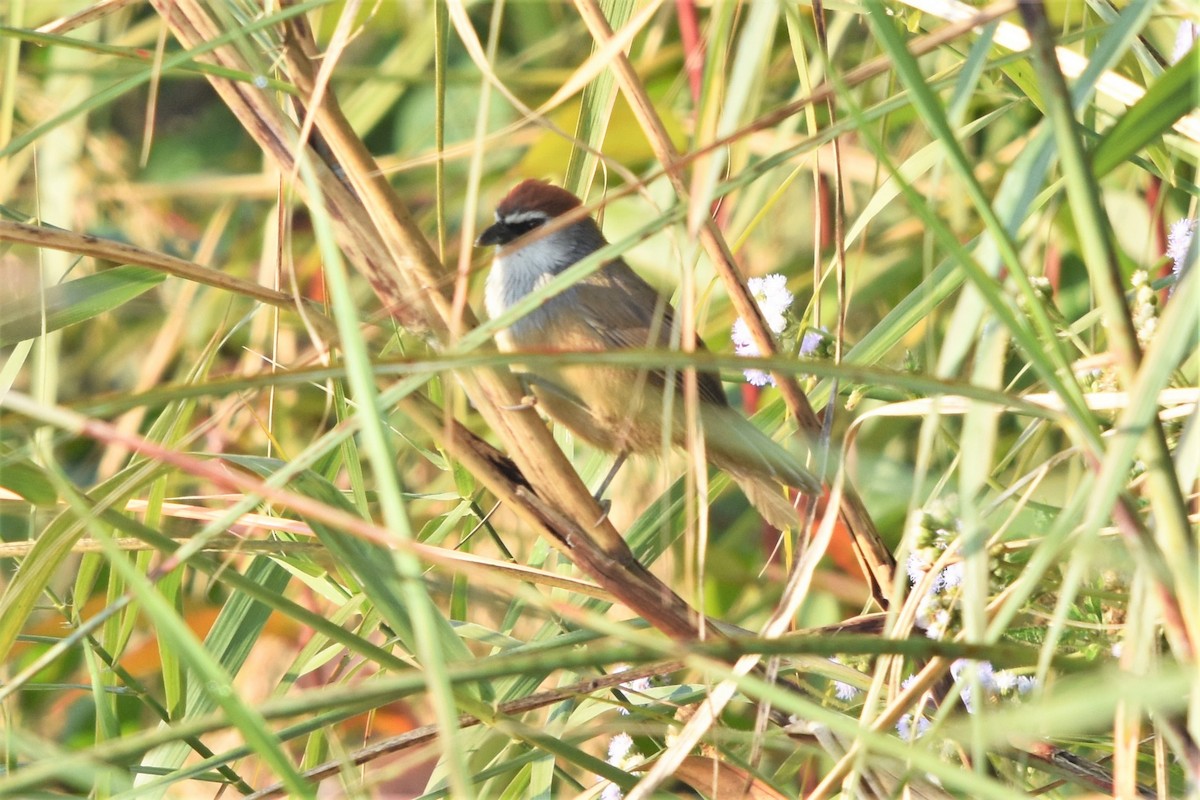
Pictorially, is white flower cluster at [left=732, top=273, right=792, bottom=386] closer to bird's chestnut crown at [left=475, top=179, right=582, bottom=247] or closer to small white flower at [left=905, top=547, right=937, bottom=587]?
small white flower at [left=905, top=547, right=937, bottom=587]

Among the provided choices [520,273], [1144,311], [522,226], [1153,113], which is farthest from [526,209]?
[1153,113]

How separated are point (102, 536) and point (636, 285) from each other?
7.41 feet

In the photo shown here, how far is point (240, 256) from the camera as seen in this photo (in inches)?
186

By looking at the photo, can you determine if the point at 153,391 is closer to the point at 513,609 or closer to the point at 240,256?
the point at 513,609

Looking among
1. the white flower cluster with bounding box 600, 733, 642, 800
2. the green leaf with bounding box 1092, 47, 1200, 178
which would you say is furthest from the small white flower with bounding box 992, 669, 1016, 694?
the green leaf with bounding box 1092, 47, 1200, 178

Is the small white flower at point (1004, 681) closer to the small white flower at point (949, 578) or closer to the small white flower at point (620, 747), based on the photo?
the small white flower at point (949, 578)

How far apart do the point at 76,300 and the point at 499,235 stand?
1417 mm

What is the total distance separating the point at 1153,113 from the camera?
3.78ft

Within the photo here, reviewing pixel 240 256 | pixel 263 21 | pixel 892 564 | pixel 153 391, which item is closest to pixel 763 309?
pixel 892 564

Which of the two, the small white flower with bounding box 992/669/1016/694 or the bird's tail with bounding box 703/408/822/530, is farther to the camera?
the bird's tail with bounding box 703/408/822/530

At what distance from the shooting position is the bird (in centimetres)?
249

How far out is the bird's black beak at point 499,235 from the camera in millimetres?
3030

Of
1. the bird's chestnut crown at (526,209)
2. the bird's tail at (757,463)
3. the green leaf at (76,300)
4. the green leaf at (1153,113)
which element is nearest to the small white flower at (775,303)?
the bird's tail at (757,463)

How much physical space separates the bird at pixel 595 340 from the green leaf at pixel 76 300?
2.23 ft
